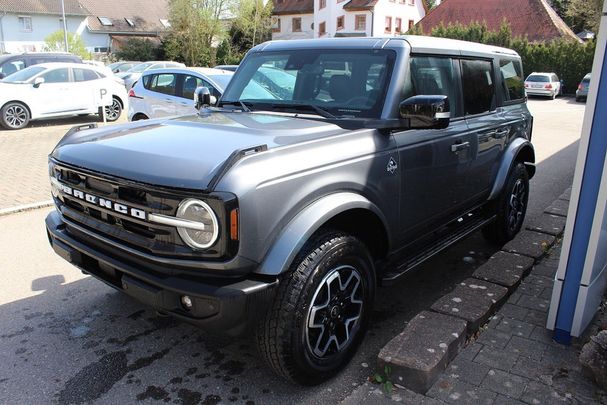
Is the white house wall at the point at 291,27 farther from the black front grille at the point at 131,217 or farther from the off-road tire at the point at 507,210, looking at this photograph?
the black front grille at the point at 131,217

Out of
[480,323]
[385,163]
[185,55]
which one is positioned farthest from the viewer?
[185,55]

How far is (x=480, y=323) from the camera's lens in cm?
355

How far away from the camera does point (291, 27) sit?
60.4 m

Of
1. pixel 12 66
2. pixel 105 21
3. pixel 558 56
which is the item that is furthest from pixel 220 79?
pixel 105 21

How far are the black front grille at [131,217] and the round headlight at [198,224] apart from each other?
0.03 metres

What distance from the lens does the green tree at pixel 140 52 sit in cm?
4691

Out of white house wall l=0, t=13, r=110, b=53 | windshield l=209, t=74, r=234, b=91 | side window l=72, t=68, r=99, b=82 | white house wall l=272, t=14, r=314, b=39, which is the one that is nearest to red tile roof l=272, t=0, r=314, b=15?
white house wall l=272, t=14, r=314, b=39

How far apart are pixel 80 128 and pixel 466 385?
3.05 metres

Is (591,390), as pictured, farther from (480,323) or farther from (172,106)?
(172,106)

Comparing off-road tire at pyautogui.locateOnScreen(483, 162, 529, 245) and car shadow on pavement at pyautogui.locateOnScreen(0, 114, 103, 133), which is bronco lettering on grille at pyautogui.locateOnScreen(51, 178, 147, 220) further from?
car shadow on pavement at pyautogui.locateOnScreen(0, 114, 103, 133)

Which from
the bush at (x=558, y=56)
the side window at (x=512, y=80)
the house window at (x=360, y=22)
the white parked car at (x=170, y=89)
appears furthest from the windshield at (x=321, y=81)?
the house window at (x=360, y=22)

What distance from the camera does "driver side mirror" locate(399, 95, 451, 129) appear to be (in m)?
3.30

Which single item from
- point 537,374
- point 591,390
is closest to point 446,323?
point 537,374

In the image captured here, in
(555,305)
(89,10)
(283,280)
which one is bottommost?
(555,305)
